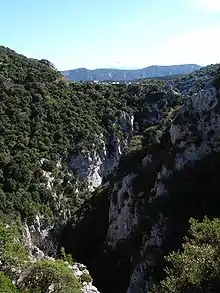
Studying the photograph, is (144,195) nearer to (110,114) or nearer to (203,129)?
(203,129)

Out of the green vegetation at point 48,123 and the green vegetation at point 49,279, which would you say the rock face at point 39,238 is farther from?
the green vegetation at point 49,279

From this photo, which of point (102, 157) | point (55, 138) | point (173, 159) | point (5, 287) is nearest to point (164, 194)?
point (173, 159)

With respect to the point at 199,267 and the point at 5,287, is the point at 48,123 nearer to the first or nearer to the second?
the point at 5,287

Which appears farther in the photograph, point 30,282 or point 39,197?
point 39,197

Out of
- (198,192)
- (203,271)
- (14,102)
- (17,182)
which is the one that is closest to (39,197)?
(17,182)

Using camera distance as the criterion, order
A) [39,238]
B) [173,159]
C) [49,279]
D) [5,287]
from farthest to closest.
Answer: [39,238], [173,159], [49,279], [5,287]

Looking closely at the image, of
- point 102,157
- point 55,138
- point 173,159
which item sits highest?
point 173,159

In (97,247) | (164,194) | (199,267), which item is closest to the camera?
(199,267)

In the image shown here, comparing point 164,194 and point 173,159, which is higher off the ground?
point 173,159

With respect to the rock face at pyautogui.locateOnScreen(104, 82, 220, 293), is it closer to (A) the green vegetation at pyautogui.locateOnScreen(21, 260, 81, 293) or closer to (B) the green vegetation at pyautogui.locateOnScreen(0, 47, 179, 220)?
(A) the green vegetation at pyautogui.locateOnScreen(21, 260, 81, 293)

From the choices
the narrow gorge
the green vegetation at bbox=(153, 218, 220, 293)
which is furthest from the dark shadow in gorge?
the green vegetation at bbox=(153, 218, 220, 293)
